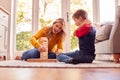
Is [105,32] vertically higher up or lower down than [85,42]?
higher up

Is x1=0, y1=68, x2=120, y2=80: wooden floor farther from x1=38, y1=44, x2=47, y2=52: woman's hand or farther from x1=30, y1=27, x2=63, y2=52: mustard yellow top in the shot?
x1=30, y1=27, x2=63, y2=52: mustard yellow top

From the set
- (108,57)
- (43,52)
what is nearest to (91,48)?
(43,52)

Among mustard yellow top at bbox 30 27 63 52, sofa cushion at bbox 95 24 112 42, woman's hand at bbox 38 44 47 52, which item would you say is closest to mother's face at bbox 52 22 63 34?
mustard yellow top at bbox 30 27 63 52

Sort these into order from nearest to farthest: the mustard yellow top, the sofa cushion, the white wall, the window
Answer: the mustard yellow top, the sofa cushion, the white wall, the window

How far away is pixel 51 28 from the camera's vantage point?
9.27 ft

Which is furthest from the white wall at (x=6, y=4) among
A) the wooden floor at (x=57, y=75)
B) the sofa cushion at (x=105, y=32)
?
the wooden floor at (x=57, y=75)

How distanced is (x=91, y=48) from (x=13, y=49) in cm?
236

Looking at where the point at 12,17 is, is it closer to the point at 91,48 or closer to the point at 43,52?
the point at 43,52

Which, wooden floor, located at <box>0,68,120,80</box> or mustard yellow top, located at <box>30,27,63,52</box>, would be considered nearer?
wooden floor, located at <box>0,68,120,80</box>

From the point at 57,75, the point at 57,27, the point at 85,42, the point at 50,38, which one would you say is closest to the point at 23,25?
the point at 50,38

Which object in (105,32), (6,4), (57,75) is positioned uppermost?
(6,4)

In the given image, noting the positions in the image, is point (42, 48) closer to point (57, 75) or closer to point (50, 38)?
point (50, 38)

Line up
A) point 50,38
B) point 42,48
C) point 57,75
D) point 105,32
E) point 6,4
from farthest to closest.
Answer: point 6,4 → point 105,32 → point 50,38 → point 42,48 → point 57,75

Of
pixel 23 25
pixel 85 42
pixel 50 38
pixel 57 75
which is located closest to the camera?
pixel 57 75
